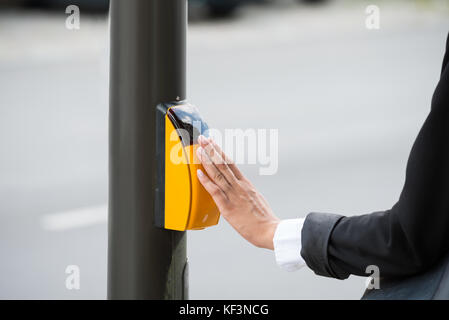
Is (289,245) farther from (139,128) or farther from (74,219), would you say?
(74,219)

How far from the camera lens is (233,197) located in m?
1.80

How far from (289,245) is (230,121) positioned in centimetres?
565

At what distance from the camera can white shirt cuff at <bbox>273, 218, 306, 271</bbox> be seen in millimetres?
1723

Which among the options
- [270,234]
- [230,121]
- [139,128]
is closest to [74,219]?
[230,121]

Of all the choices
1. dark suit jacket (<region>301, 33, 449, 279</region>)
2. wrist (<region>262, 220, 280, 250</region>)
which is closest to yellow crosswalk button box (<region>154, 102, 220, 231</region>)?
wrist (<region>262, 220, 280, 250</region>)

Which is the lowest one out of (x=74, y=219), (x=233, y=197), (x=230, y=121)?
(x=74, y=219)

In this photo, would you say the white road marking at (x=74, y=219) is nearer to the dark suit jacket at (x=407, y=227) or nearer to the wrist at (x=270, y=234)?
the wrist at (x=270, y=234)

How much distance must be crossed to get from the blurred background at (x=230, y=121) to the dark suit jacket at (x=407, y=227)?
872 mm

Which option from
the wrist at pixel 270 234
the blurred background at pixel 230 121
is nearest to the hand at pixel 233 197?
the wrist at pixel 270 234

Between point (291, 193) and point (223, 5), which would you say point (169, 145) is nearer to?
point (291, 193)

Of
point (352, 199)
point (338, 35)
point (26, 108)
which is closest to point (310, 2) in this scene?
point (338, 35)

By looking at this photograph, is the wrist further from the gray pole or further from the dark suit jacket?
the gray pole

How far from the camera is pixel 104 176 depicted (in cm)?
590
